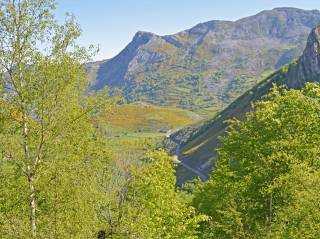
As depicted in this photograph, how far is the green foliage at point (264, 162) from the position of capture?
3756 centimetres

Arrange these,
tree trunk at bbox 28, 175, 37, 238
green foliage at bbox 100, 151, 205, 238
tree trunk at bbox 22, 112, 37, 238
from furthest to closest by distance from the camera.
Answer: green foliage at bbox 100, 151, 205, 238
tree trunk at bbox 22, 112, 37, 238
tree trunk at bbox 28, 175, 37, 238

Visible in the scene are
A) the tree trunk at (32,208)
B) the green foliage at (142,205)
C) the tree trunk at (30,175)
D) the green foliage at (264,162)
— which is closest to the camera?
the tree trunk at (32,208)

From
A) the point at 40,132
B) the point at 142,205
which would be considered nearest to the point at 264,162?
the point at 142,205

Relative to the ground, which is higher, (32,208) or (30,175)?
(30,175)

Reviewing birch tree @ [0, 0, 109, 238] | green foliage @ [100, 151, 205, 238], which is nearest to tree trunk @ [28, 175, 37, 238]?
birch tree @ [0, 0, 109, 238]

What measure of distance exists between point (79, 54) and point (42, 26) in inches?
123

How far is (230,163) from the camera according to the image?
48125 mm

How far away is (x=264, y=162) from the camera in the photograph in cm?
4078

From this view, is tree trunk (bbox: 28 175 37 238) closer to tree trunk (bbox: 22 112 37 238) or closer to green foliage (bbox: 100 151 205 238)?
tree trunk (bbox: 22 112 37 238)

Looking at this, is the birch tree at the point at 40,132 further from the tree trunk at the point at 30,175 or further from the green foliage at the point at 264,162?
the green foliage at the point at 264,162

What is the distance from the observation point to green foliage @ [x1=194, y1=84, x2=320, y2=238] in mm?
37562

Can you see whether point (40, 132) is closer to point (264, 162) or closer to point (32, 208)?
point (32, 208)

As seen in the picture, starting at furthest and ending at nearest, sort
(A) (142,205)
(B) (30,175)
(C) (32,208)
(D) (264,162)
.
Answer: (D) (264,162), (A) (142,205), (B) (30,175), (C) (32,208)

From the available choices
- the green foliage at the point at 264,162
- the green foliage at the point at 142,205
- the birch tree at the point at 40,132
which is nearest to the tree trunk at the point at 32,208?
the birch tree at the point at 40,132
